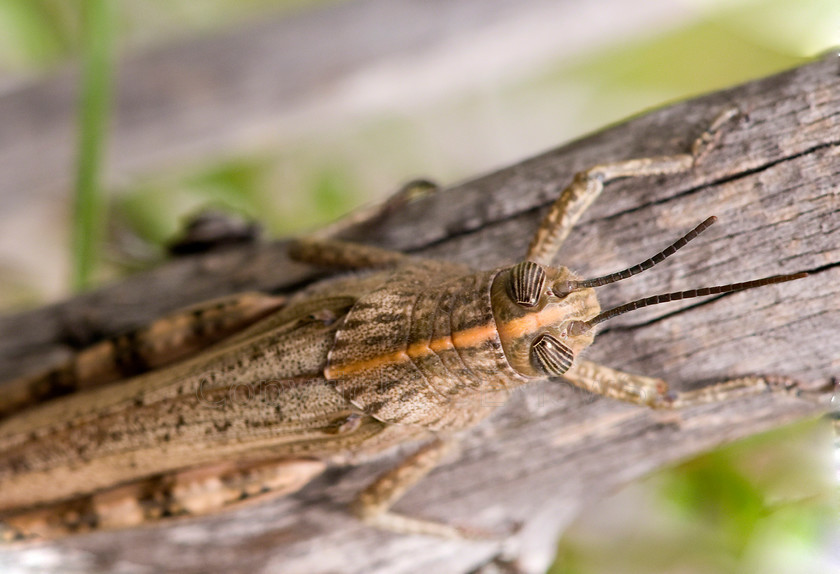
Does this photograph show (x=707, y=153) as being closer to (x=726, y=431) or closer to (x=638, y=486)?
(x=726, y=431)

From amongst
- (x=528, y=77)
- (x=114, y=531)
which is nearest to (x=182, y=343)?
(x=114, y=531)

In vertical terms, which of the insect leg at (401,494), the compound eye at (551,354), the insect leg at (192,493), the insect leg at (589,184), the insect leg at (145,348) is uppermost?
the insect leg at (145,348)

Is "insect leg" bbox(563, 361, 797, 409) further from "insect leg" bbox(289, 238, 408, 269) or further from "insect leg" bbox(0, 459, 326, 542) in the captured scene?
"insect leg" bbox(0, 459, 326, 542)

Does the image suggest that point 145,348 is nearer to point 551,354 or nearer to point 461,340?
point 461,340

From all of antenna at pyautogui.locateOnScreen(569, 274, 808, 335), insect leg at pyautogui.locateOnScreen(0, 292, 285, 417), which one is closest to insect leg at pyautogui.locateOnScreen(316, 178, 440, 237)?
insect leg at pyautogui.locateOnScreen(0, 292, 285, 417)

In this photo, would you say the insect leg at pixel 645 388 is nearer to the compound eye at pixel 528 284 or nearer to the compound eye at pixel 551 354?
the compound eye at pixel 551 354

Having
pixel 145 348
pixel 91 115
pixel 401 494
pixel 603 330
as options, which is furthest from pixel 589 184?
pixel 91 115

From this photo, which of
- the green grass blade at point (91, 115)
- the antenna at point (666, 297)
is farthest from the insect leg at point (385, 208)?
the green grass blade at point (91, 115)
